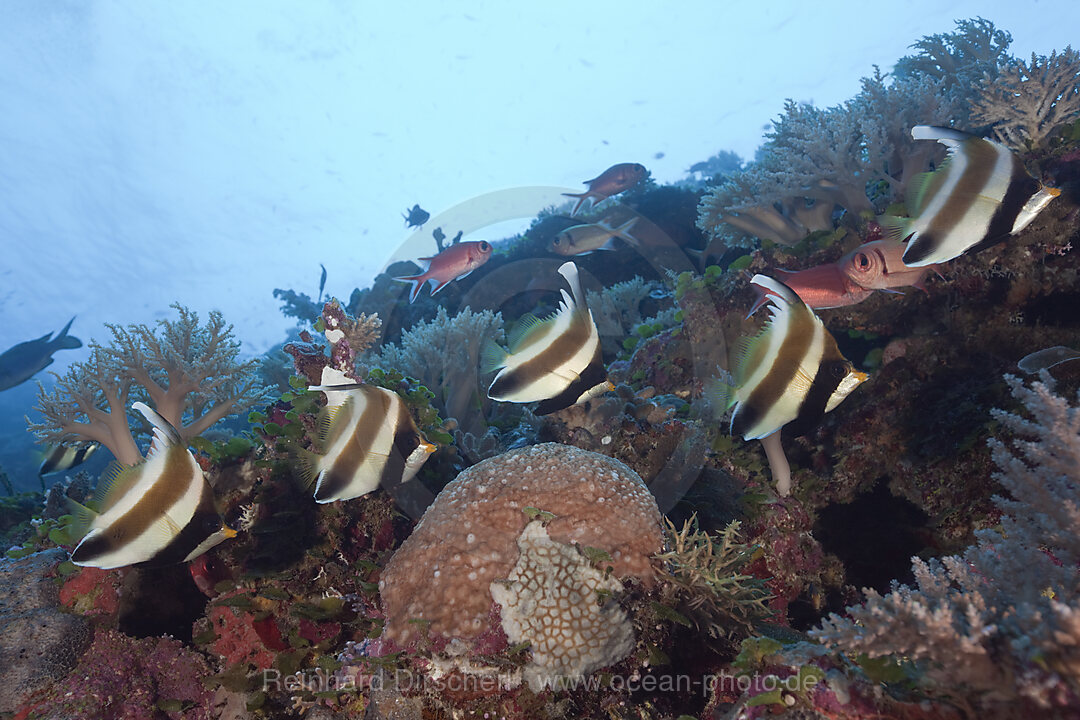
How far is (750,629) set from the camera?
7.70 feet

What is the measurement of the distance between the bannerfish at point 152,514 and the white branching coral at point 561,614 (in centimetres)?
152

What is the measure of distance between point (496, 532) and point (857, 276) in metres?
3.42

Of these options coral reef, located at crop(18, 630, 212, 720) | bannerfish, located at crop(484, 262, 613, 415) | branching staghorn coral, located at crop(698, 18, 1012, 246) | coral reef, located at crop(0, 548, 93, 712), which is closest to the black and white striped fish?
coral reef, located at crop(0, 548, 93, 712)

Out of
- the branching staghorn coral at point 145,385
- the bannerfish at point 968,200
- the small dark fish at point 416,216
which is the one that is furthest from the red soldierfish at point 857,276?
the small dark fish at point 416,216

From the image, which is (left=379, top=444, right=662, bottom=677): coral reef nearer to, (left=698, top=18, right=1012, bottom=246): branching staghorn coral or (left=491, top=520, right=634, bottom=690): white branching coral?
(left=491, top=520, right=634, bottom=690): white branching coral

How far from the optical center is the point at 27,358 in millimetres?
11320

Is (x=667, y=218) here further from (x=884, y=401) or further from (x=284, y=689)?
(x=284, y=689)

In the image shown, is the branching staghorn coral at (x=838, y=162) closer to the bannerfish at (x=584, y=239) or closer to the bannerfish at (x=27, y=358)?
the bannerfish at (x=584, y=239)

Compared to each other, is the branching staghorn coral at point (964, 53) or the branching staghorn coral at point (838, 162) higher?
the branching staghorn coral at point (964, 53)

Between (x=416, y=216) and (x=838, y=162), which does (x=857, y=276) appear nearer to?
(x=838, y=162)

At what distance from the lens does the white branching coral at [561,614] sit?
233 centimetres

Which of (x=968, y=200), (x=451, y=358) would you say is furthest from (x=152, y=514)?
(x=968, y=200)

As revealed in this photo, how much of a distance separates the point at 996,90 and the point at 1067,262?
6.27ft

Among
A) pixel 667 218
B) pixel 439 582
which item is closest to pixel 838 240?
pixel 439 582
